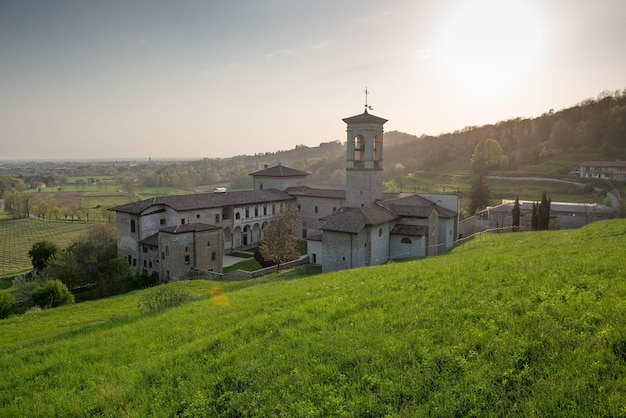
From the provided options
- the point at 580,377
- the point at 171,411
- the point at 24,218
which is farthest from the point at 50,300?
the point at 24,218

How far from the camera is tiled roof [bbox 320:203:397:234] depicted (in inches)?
983

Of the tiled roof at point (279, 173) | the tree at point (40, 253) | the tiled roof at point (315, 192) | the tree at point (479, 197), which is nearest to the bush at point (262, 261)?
the tiled roof at point (315, 192)

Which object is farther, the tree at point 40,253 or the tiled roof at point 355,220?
the tree at point 40,253

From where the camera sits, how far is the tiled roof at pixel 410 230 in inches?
1067

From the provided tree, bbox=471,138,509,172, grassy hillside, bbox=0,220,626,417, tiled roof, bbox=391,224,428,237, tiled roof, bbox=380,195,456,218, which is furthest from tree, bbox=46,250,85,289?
tree, bbox=471,138,509,172

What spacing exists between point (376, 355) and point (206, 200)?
33.0 m

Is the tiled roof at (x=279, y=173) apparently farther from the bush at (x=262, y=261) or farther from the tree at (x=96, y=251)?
the tree at (x=96, y=251)

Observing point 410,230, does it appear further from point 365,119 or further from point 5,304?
point 5,304

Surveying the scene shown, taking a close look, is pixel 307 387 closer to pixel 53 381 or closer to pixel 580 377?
pixel 580 377

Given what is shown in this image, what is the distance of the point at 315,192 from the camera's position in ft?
147

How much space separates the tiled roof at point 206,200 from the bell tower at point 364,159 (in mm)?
12155

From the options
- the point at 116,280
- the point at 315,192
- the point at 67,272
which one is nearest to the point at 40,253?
the point at 67,272

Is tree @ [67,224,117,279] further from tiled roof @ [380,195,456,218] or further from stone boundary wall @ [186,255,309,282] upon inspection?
tiled roof @ [380,195,456,218]

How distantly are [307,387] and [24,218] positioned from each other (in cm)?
10610
